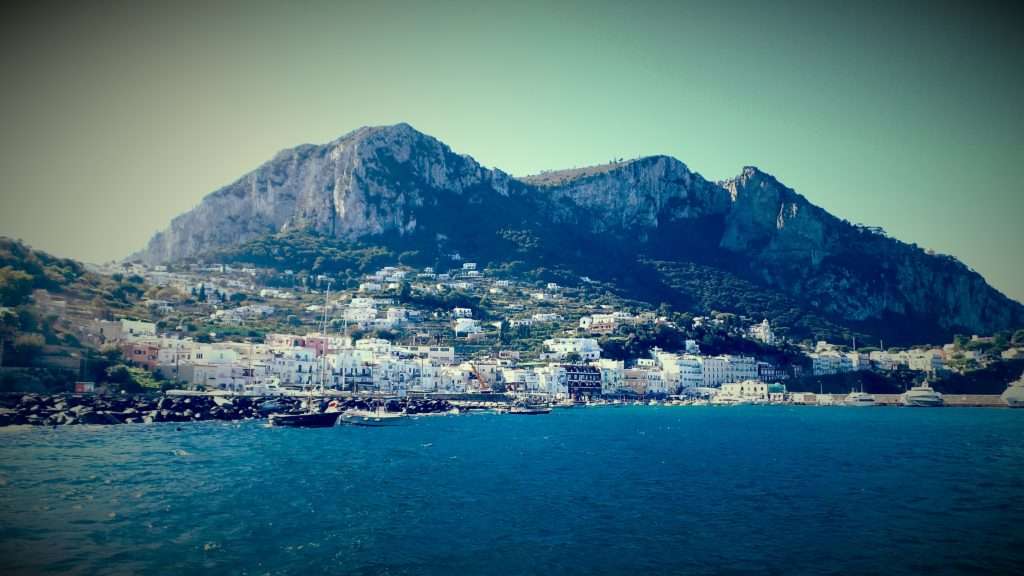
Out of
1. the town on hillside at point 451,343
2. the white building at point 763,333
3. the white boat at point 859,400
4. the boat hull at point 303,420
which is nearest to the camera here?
the boat hull at point 303,420

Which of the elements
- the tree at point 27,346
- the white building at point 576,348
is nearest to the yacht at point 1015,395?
the white building at point 576,348

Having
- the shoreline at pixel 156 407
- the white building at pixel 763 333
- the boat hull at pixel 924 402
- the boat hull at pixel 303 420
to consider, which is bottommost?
the boat hull at pixel 924 402

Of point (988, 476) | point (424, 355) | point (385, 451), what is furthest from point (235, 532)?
point (424, 355)

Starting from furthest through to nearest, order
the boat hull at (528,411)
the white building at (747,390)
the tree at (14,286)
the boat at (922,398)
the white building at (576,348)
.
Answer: the white building at (576,348), the white building at (747,390), the boat at (922,398), the boat hull at (528,411), the tree at (14,286)

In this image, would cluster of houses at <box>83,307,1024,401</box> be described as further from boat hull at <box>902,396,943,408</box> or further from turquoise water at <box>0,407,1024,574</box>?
turquoise water at <box>0,407,1024,574</box>

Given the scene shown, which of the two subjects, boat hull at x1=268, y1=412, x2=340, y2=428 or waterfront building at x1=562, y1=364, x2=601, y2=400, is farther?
waterfront building at x1=562, y1=364, x2=601, y2=400

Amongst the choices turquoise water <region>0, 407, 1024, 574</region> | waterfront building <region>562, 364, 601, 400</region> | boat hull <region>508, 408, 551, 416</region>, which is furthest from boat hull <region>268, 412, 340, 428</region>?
waterfront building <region>562, 364, 601, 400</region>

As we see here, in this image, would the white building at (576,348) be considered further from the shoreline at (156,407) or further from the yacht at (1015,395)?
the yacht at (1015,395)

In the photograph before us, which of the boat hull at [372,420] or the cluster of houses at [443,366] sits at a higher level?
the cluster of houses at [443,366]
